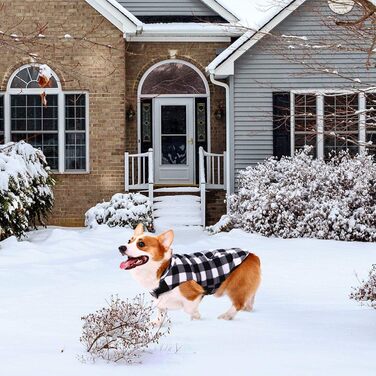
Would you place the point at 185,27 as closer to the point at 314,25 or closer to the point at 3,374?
the point at 314,25

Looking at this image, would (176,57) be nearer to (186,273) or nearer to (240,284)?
(240,284)

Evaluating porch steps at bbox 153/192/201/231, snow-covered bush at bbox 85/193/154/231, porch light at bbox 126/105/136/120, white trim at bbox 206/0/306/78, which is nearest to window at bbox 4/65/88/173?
porch light at bbox 126/105/136/120

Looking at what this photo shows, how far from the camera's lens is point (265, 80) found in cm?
1895

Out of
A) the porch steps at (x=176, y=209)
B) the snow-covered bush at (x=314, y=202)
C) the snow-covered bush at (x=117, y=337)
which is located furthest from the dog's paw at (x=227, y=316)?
the porch steps at (x=176, y=209)

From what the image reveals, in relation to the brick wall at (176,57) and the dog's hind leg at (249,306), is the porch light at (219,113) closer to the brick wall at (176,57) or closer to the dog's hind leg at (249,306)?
the brick wall at (176,57)

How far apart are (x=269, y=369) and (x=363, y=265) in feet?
25.1

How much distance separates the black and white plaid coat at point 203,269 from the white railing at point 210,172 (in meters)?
11.5

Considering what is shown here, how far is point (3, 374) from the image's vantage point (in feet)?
17.4

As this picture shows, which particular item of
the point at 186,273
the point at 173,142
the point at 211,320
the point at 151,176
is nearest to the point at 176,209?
the point at 151,176

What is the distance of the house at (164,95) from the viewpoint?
742 inches

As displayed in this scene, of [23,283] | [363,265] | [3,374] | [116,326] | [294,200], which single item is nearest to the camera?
[3,374]

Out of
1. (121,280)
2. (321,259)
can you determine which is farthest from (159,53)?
(121,280)

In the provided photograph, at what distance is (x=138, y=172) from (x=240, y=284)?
40.8 feet

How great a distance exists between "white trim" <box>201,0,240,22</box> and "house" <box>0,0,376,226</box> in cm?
3
